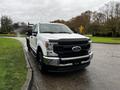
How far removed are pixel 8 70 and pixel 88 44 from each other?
3146 millimetres

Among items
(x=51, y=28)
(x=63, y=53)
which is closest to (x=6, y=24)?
(x=51, y=28)

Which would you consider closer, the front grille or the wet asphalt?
the wet asphalt

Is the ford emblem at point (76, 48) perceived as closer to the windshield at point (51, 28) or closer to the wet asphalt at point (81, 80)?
the wet asphalt at point (81, 80)

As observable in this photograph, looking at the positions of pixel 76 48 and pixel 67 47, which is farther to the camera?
pixel 76 48

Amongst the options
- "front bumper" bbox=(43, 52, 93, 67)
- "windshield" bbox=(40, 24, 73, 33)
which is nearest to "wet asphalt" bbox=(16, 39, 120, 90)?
"front bumper" bbox=(43, 52, 93, 67)

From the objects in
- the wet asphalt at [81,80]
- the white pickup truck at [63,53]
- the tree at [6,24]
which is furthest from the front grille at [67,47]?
the tree at [6,24]

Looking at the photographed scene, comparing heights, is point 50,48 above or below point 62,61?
above

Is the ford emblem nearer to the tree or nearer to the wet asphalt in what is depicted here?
the wet asphalt

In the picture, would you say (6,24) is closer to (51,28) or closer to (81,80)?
(51,28)

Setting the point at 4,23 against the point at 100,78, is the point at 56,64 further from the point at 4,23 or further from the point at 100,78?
the point at 4,23

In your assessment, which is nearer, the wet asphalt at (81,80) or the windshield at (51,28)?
the wet asphalt at (81,80)

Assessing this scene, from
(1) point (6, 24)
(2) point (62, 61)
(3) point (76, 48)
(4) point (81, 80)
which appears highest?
(1) point (6, 24)

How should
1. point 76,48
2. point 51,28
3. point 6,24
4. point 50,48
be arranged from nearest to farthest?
point 50,48 < point 76,48 < point 51,28 < point 6,24

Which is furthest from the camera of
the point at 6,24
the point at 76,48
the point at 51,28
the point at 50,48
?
the point at 6,24
